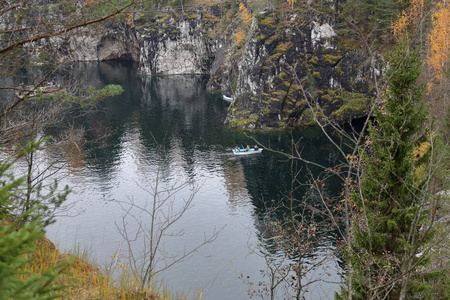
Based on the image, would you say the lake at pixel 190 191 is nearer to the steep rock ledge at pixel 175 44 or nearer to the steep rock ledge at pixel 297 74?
the steep rock ledge at pixel 297 74

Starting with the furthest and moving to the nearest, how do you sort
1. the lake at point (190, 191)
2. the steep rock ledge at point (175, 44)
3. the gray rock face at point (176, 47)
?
the gray rock face at point (176, 47) → the steep rock ledge at point (175, 44) → the lake at point (190, 191)

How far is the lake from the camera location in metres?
28.0

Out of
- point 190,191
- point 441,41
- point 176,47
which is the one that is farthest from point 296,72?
point 176,47

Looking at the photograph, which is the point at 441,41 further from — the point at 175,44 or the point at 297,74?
the point at 175,44

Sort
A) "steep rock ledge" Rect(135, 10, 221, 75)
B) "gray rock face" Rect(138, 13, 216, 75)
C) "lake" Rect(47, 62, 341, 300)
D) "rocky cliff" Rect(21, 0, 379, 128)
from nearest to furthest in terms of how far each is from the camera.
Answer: "lake" Rect(47, 62, 341, 300) < "rocky cliff" Rect(21, 0, 379, 128) < "steep rock ledge" Rect(135, 10, 221, 75) < "gray rock face" Rect(138, 13, 216, 75)

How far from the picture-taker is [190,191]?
43594 millimetres

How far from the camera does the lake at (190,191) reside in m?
28.0

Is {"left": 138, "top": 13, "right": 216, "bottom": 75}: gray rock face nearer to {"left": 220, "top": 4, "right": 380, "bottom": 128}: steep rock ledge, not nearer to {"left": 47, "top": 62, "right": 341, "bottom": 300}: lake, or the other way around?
{"left": 47, "top": 62, "right": 341, "bottom": 300}: lake

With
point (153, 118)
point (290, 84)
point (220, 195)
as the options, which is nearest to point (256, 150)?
point (220, 195)

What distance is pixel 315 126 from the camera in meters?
66.6

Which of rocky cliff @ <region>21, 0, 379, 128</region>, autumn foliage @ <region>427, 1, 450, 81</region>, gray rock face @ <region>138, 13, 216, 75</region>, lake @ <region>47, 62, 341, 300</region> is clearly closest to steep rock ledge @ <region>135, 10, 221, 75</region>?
gray rock face @ <region>138, 13, 216, 75</region>

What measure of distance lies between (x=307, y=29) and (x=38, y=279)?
71.1 meters

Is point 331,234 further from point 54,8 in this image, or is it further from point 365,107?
point 365,107

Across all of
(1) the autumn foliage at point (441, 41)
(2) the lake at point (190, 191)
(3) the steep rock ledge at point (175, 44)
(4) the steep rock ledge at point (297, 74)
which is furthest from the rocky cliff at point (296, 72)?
(3) the steep rock ledge at point (175, 44)
